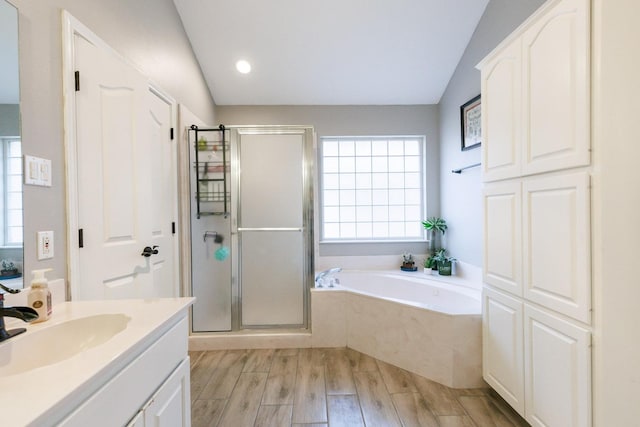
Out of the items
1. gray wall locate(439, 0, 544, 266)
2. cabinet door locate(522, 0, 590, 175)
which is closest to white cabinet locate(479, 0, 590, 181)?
cabinet door locate(522, 0, 590, 175)

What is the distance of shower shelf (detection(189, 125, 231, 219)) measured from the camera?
2.66 meters

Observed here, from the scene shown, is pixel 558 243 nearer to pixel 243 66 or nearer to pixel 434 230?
pixel 434 230

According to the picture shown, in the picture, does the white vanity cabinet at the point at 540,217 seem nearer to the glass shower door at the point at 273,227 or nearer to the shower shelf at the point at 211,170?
the glass shower door at the point at 273,227

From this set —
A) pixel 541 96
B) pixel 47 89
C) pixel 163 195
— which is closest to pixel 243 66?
pixel 163 195

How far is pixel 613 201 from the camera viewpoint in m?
1.12

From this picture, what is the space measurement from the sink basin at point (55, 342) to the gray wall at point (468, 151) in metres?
2.89

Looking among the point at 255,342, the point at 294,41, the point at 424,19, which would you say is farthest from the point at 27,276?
→ the point at 424,19

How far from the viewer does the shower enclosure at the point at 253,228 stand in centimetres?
265

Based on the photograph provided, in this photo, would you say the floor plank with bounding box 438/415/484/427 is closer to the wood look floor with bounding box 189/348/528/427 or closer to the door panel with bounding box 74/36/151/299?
the wood look floor with bounding box 189/348/528/427

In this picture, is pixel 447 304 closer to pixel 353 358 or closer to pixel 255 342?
pixel 353 358

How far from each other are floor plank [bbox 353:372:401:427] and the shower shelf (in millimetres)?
1766

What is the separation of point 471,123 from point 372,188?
1.36 metres

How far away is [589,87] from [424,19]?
1.97 m

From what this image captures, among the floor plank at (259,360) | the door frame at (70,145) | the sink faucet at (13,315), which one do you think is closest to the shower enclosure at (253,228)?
the floor plank at (259,360)
